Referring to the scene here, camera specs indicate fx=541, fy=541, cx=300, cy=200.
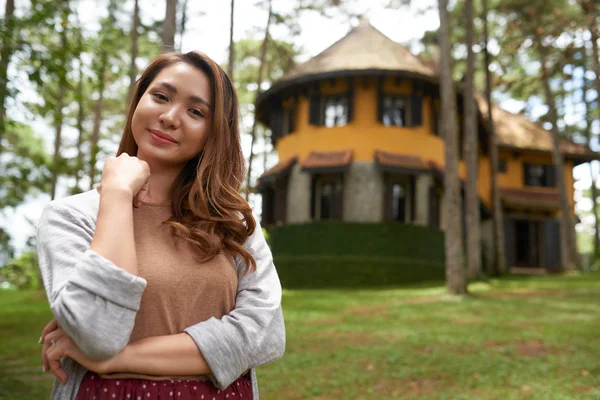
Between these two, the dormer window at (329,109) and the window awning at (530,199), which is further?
the window awning at (530,199)

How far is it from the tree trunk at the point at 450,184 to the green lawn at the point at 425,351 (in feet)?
2.13

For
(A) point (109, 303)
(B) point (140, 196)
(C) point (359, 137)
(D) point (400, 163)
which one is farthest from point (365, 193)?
(A) point (109, 303)

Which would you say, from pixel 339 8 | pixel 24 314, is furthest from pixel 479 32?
pixel 24 314

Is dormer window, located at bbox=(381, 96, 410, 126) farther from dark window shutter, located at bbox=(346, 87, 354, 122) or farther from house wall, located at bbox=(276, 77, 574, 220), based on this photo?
dark window shutter, located at bbox=(346, 87, 354, 122)

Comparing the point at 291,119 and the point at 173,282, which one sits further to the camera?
the point at 291,119

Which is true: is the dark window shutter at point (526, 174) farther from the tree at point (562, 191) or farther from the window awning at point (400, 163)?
the window awning at point (400, 163)

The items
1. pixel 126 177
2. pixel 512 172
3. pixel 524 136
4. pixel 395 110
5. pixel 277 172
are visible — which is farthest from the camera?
pixel 524 136

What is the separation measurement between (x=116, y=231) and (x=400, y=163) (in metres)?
17.5

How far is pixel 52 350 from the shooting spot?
1.42 metres

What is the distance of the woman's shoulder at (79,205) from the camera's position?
60.2 inches

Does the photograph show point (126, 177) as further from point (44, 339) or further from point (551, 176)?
point (551, 176)

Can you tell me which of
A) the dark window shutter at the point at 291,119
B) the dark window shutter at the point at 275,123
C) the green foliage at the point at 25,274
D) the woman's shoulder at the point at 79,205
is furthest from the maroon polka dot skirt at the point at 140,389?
the green foliage at the point at 25,274

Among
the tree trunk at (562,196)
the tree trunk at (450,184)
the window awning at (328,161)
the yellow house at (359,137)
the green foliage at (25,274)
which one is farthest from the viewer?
the green foliage at (25,274)

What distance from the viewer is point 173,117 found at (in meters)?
1.68
